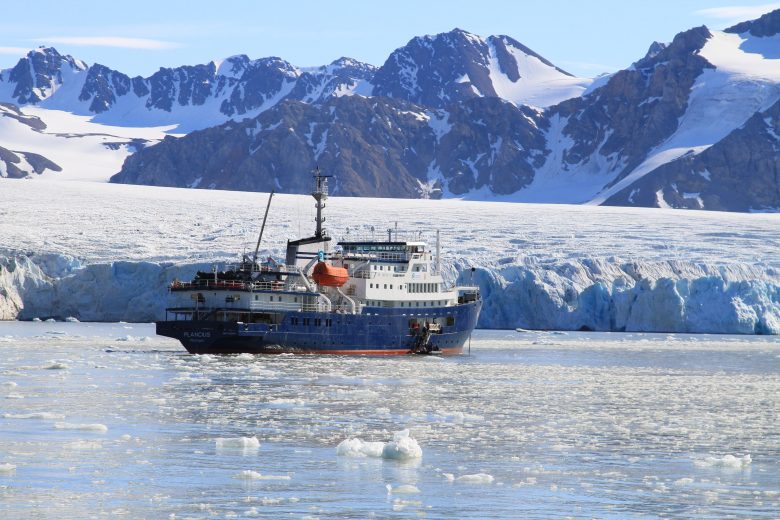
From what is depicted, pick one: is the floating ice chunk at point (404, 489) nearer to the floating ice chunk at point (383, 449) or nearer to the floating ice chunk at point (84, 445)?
the floating ice chunk at point (383, 449)

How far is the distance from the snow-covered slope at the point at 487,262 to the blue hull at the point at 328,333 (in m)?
21.3

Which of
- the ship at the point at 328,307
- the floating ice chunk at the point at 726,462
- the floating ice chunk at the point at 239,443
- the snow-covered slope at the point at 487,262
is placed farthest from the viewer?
the snow-covered slope at the point at 487,262

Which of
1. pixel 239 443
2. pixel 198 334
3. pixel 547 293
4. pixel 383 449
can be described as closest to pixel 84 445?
pixel 239 443

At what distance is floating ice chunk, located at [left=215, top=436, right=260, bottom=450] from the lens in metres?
21.8

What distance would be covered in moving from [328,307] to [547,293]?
27.6 m

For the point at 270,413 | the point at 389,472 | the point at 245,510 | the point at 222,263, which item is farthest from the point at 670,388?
the point at 222,263

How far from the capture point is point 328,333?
4944cm

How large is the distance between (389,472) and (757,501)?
5313 mm

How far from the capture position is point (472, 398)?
3133 centimetres

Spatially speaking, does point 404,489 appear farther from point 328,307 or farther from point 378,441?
point 328,307

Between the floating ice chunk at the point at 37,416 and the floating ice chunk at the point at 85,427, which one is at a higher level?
the floating ice chunk at the point at 85,427

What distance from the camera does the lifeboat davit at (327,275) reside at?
50.1 meters

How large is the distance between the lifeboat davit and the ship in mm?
38

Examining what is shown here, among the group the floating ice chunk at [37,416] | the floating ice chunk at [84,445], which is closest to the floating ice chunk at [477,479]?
the floating ice chunk at [84,445]
